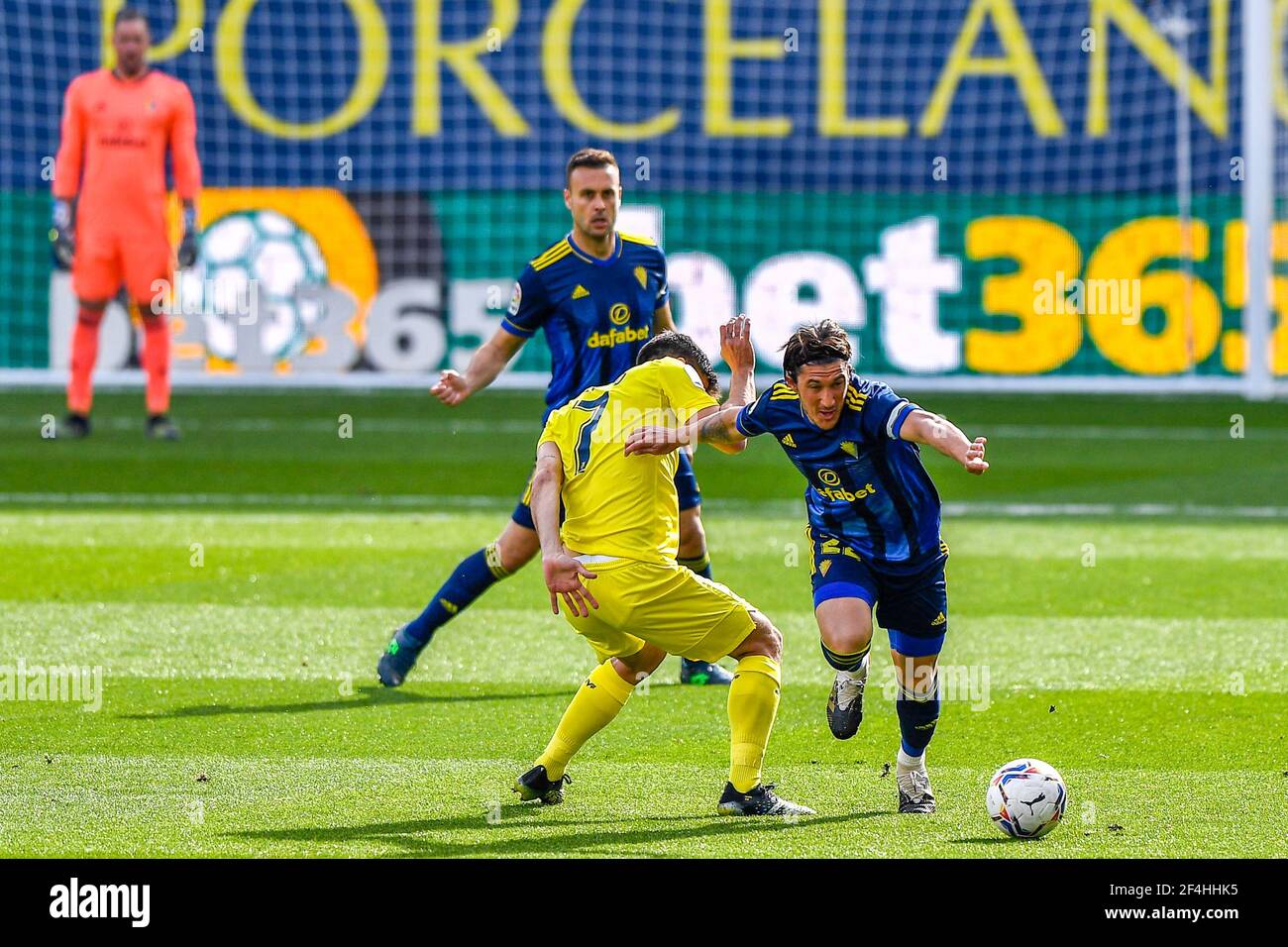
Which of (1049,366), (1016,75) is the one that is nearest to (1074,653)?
(1049,366)

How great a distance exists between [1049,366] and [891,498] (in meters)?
16.3

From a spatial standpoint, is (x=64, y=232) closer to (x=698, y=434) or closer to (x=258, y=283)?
(x=258, y=283)

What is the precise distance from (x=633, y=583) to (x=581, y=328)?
2.28m

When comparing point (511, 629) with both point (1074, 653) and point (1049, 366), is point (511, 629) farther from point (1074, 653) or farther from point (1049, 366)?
point (1049, 366)

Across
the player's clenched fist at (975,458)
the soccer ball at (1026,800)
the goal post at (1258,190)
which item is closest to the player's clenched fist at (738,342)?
the player's clenched fist at (975,458)

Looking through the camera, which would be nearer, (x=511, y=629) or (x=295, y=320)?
(x=511, y=629)

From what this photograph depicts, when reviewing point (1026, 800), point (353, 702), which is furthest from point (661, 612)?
point (353, 702)

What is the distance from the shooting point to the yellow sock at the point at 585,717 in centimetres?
591

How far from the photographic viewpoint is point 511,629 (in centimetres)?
902

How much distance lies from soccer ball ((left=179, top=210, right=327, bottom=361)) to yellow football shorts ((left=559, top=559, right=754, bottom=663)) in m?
16.5

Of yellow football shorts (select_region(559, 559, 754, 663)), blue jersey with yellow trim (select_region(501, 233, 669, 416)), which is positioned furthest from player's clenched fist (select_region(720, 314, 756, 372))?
blue jersey with yellow trim (select_region(501, 233, 669, 416))

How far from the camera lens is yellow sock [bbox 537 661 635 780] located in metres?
5.91

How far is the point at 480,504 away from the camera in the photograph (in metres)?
13.0
